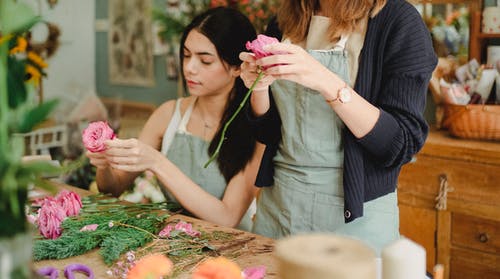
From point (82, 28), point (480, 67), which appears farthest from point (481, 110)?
point (82, 28)

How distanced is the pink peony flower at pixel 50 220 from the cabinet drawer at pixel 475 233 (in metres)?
1.89

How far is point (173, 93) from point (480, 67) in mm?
3161

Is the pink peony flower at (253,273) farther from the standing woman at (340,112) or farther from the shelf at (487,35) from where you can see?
the shelf at (487,35)

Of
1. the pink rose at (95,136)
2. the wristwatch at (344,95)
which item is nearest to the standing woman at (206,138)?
the pink rose at (95,136)

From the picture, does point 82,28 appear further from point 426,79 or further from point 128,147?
point 426,79

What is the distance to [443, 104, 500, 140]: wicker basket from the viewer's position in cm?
279

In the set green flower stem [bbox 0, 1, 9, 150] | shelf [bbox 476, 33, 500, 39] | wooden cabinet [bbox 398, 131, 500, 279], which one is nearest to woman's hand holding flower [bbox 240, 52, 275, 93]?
green flower stem [bbox 0, 1, 9, 150]

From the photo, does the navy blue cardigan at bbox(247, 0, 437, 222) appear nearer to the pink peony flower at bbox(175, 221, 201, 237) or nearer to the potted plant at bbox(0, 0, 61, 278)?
the pink peony flower at bbox(175, 221, 201, 237)

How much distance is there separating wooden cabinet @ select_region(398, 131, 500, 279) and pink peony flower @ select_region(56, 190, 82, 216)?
1.76m

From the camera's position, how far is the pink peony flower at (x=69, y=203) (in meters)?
1.73

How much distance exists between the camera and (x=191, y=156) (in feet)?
7.63

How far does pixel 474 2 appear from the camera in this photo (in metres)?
3.24

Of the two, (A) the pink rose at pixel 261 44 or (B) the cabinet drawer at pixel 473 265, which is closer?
(A) the pink rose at pixel 261 44

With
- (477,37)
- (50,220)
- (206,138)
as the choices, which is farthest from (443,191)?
(50,220)
